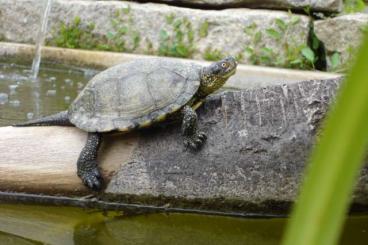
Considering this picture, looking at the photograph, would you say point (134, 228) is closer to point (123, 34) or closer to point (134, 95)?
point (134, 95)

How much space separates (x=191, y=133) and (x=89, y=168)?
489 millimetres

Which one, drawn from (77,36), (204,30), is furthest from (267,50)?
(77,36)

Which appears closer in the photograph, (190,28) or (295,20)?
(295,20)

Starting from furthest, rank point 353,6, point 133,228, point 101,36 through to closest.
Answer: point 353,6 → point 101,36 → point 133,228

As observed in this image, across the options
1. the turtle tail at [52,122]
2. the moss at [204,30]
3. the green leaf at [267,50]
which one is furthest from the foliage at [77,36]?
the turtle tail at [52,122]

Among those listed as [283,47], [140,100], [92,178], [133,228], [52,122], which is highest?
[140,100]

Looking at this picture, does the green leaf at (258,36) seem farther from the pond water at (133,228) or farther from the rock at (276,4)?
the pond water at (133,228)

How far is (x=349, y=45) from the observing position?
510 centimetres

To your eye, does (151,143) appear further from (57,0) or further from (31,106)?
(57,0)

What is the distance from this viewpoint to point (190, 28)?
5551 millimetres

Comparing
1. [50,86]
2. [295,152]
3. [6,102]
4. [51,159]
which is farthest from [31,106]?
[295,152]

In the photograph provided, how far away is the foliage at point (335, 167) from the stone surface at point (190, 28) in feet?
16.6

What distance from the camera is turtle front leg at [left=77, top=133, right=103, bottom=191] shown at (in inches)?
92.1

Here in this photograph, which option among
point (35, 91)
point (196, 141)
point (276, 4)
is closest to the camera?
point (196, 141)
